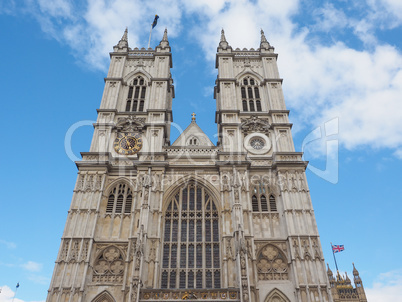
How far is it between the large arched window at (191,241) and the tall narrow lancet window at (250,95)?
1010cm

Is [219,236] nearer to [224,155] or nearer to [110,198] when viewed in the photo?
[224,155]

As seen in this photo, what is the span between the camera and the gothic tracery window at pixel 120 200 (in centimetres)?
2425

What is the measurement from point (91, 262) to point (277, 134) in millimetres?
17364

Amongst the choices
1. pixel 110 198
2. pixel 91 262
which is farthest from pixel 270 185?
pixel 91 262

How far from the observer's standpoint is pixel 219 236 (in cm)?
2300

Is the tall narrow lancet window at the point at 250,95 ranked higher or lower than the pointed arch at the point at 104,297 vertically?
higher

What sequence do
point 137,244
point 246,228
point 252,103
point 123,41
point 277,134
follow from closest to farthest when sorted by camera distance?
point 137,244
point 246,228
point 277,134
point 252,103
point 123,41

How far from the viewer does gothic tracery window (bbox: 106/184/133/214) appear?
24250 millimetres

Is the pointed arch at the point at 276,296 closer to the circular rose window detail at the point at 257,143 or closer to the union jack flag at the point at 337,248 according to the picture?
the circular rose window detail at the point at 257,143

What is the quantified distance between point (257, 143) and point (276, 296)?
1216 centimetres

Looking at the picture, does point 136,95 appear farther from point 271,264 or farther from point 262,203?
point 271,264

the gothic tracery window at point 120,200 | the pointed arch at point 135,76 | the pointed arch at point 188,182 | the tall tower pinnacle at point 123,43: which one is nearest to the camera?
the gothic tracery window at point 120,200

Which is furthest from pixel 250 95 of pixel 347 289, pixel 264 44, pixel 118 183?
pixel 347 289

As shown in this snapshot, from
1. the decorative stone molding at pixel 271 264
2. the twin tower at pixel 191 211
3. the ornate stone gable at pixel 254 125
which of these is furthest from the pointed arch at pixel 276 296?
the ornate stone gable at pixel 254 125
